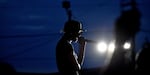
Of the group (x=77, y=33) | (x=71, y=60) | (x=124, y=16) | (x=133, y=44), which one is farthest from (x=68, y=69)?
(x=124, y=16)

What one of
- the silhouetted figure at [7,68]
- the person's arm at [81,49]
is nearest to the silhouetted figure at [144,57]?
the silhouetted figure at [7,68]

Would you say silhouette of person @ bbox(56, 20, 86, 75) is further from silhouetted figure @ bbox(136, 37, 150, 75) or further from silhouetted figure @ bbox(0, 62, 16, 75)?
silhouetted figure @ bbox(136, 37, 150, 75)

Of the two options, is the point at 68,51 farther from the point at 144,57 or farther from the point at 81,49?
the point at 144,57

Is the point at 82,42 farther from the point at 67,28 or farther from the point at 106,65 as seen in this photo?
the point at 106,65

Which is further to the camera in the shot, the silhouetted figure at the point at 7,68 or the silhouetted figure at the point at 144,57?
the silhouetted figure at the point at 144,57

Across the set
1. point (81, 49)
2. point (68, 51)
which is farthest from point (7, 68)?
point (68, 51)

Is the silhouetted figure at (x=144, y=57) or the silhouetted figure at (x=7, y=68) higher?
the silhouetted figure at (x=7, y=68)

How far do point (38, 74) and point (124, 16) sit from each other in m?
22.2

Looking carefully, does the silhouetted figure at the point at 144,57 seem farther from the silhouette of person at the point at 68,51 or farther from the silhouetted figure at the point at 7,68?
the silhouette of person at the point at 68,51

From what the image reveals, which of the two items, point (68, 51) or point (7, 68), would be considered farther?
point (7, 68)

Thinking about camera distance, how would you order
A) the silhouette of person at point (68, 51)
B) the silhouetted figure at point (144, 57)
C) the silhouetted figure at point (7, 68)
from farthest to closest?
the silhouetted figure at point (144, 57) < the silhouetted figure at point (7, 68) < the silhouette of person at point (68, 51)

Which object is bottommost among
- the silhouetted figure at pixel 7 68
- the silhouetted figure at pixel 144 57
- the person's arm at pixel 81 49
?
the silhouetted figure at pixel 144 57

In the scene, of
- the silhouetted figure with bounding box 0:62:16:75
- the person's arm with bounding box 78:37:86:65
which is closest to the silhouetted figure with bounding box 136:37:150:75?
the silhouetted figure with bounding box 0:62:16:75

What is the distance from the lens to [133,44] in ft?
78.8
